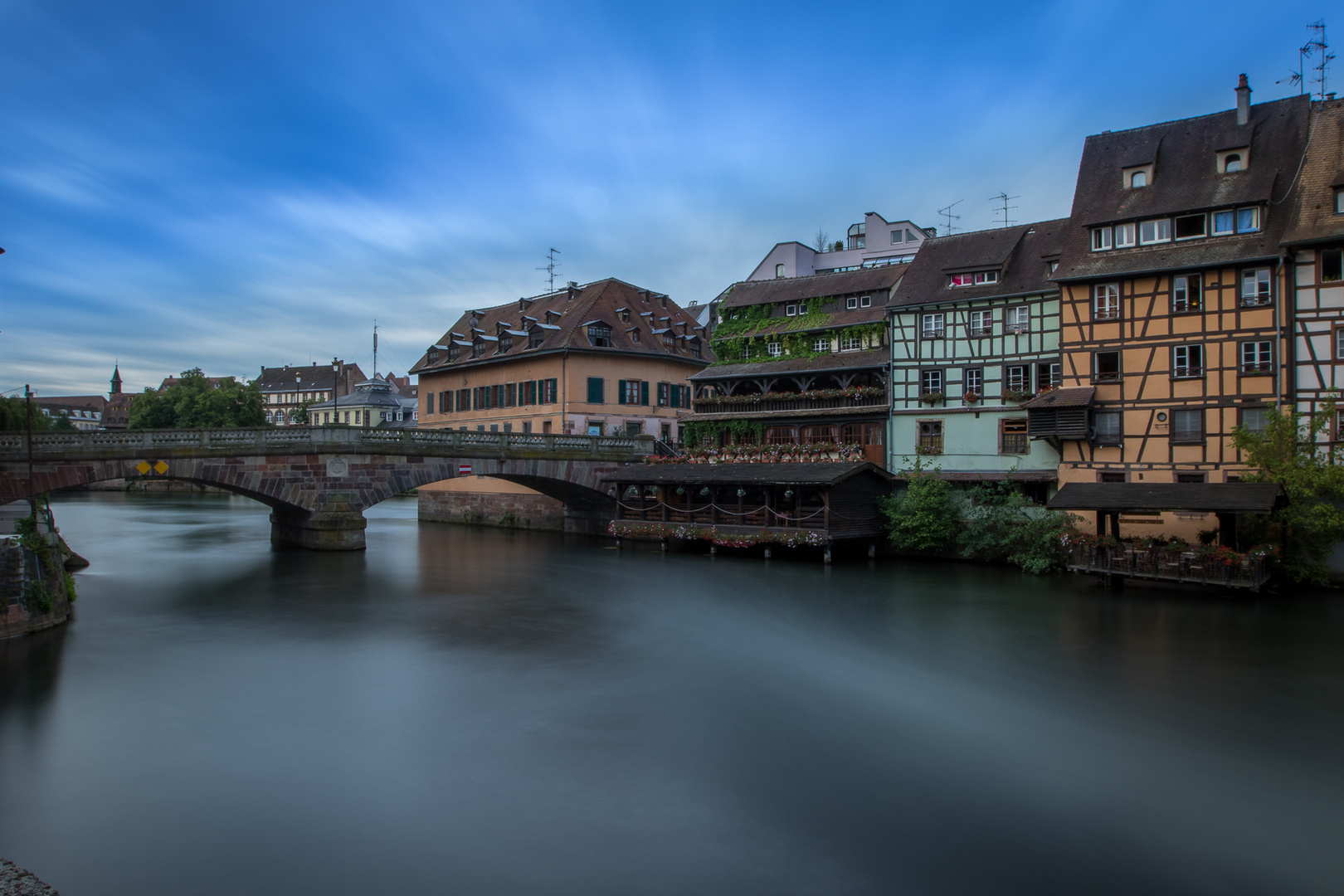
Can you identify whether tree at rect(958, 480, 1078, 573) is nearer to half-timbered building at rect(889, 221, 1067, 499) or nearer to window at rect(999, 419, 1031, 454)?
half-timbered building at rect(889, 221, 1067, 499)

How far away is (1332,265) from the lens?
24797 millimetres

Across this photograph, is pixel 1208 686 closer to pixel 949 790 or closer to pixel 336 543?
→ pixel 949 790

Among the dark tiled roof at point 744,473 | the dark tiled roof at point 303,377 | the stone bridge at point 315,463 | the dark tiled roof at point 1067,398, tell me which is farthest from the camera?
the dark tiled roof at point 303,377

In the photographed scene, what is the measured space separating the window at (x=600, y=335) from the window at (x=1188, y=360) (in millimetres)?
27484

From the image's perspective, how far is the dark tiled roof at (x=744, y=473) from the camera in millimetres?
30734

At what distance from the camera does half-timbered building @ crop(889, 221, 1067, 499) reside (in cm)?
3109

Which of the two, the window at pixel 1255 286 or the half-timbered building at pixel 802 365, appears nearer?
the window at pixel 1255 286

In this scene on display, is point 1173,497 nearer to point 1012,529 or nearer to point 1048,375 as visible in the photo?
point 1012,529

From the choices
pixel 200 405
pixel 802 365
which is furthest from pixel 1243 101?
pixel 200 405

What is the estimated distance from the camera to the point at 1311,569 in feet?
80.3

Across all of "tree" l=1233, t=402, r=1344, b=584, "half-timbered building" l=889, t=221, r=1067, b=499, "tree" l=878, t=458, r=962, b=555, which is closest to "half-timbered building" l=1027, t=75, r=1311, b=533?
"tree" l=1233, t=402, r=1344, b=584

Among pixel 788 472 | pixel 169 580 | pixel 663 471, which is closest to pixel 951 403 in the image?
pixel 788 472

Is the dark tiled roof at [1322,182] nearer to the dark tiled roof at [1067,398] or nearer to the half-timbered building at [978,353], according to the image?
the dark tiled roof at [1067,398]

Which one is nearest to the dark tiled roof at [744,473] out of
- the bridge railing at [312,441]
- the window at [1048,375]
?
the bridge railing at [312,441]
